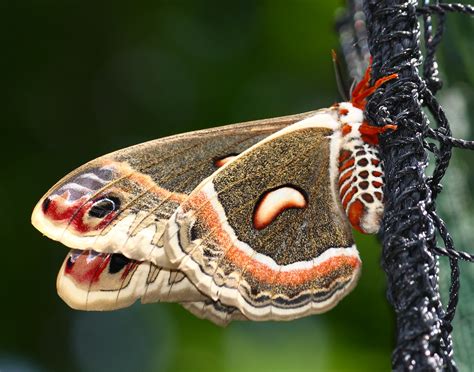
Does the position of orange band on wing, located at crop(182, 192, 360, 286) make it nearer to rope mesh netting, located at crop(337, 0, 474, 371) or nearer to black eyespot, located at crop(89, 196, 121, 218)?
black eyespot, located at crop(89, 196, 121, 218)

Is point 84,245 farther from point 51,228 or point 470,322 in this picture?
point 470,322

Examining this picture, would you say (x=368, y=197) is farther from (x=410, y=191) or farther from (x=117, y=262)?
(x=117, y=262)

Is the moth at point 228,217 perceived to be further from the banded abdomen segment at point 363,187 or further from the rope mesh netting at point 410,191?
the rope mesh netting at point 410,191

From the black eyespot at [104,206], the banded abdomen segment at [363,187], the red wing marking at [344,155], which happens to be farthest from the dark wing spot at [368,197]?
the black eyespot at [104,206]

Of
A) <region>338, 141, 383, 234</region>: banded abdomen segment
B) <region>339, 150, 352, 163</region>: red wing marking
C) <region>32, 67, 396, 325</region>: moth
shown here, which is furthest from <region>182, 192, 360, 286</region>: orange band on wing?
<region>339, 150, 352, 163</region>: red wing marking

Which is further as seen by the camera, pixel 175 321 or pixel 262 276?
pixel 175 321

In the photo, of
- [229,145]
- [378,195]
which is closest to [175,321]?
[229,145]

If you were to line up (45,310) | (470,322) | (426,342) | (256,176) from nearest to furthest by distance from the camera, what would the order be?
(426,342) → (256,176) → (470,322) → (45,310)
